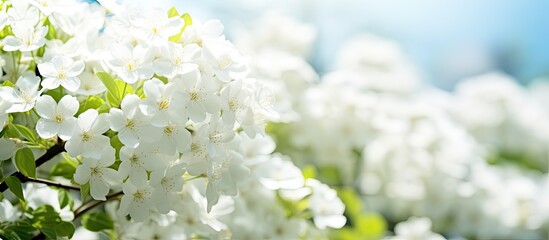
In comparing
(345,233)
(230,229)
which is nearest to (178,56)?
(230,229)

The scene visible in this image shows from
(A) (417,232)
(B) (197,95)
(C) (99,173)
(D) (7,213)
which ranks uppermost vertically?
(A) (417,232)

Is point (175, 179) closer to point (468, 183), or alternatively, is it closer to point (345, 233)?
point (345, 233)

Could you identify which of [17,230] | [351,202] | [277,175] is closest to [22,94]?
[17,230]

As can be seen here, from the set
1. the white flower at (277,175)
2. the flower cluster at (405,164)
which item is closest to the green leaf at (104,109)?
the white flower at (277,175)

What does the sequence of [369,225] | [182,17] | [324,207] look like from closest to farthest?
[182,17] → [324,207] → [369,225]

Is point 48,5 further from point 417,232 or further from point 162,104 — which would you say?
point 417,232

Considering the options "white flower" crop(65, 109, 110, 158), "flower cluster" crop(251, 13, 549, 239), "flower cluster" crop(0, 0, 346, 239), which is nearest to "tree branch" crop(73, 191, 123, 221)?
"flower cluster" crop(0, 0, 346, 239)
